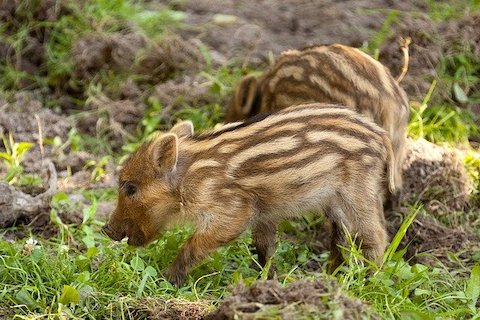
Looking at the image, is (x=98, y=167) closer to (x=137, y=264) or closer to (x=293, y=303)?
(x=137, y=264)

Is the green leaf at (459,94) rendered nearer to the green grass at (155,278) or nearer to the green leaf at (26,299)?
the green grass at (155,278)

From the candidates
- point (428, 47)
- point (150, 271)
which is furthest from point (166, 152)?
point (428, 47)

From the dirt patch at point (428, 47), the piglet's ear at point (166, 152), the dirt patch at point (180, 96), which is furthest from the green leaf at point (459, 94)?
the piglet's ear at point (166, 152)

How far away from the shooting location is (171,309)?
4.62 meters

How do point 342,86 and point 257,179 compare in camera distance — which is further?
point 342,86

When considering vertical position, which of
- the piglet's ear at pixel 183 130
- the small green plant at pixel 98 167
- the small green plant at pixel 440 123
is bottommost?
the small green plant at pixel 98 167

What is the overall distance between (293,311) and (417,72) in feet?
12.6

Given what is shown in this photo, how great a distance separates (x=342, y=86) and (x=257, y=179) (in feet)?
4.01

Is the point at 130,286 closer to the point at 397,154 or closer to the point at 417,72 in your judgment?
the point at 397,154

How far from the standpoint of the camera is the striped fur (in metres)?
5.96

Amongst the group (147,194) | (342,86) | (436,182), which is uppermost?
(342,86)

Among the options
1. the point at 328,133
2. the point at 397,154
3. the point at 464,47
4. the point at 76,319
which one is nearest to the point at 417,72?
the point at 464,47

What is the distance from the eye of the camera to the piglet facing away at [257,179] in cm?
513

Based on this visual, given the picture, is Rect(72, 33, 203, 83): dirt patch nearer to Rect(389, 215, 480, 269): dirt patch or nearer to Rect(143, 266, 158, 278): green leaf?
Rect(389, 215, 480, 269): dirt patch
